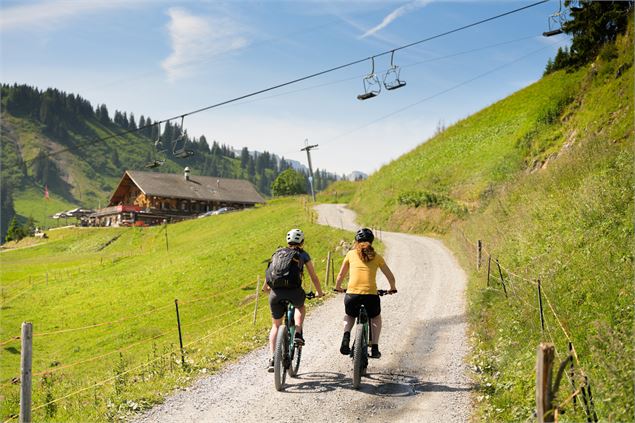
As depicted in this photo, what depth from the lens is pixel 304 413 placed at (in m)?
8.64

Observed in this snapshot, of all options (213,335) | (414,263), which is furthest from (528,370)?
(414,263)

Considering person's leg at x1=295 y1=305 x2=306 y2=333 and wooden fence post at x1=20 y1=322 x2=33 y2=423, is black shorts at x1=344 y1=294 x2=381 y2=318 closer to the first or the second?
person's leg at x1=295 y1=305 x2=306 y2=333

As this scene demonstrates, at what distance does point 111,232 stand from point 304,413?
69499mm

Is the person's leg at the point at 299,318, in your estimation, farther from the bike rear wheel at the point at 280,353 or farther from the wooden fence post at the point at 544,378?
the wooden fence post at the point at 544,378

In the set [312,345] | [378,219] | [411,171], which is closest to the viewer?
[312,345]

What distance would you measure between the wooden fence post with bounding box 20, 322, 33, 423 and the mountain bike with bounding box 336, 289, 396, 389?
5103 millimetres

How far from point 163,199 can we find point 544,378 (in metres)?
92.4

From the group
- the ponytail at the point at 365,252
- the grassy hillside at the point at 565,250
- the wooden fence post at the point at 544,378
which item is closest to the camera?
the wooden fence post at the point at 544,378

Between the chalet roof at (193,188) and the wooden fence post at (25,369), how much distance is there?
85072mm

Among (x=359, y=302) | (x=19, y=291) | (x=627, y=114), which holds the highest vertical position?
(x=627, y=114)

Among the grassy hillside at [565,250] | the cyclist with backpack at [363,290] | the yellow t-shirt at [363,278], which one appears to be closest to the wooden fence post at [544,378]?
the grassy hillside at [565,250]

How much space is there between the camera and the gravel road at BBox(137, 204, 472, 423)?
8688 mm

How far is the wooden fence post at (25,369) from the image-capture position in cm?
811

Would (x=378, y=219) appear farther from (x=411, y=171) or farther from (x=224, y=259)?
(x=224, y=259)
